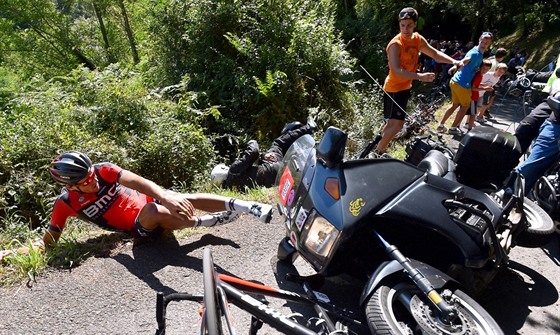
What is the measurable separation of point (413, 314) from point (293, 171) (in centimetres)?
135

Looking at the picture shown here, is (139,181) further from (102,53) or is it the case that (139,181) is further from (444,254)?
(102,53)

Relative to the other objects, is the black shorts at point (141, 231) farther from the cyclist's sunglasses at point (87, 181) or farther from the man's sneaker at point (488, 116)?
the man's sneaker at point (488, 116)

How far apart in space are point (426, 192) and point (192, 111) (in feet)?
20.8

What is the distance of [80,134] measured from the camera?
271 inches

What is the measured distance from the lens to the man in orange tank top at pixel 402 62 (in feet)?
19.6

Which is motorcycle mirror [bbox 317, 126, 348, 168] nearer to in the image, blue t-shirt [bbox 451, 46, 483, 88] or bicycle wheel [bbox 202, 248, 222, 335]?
bicycle wheel [bbox 202, 248, 222, 335]

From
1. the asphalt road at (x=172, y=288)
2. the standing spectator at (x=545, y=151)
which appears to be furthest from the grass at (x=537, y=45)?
the asphalt road at (x=172, y=288)

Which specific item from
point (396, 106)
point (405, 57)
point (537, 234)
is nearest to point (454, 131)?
point (396, 106)

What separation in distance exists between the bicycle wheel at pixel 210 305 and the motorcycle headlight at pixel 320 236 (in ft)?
2.63

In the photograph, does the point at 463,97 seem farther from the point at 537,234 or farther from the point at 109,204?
the point at 109,204

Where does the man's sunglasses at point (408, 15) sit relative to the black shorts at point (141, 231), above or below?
above

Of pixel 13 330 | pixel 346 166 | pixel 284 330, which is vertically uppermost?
pixel 346 166

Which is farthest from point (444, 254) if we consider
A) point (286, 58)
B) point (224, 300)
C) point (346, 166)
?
point (286, 58)

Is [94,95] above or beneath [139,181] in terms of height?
above
